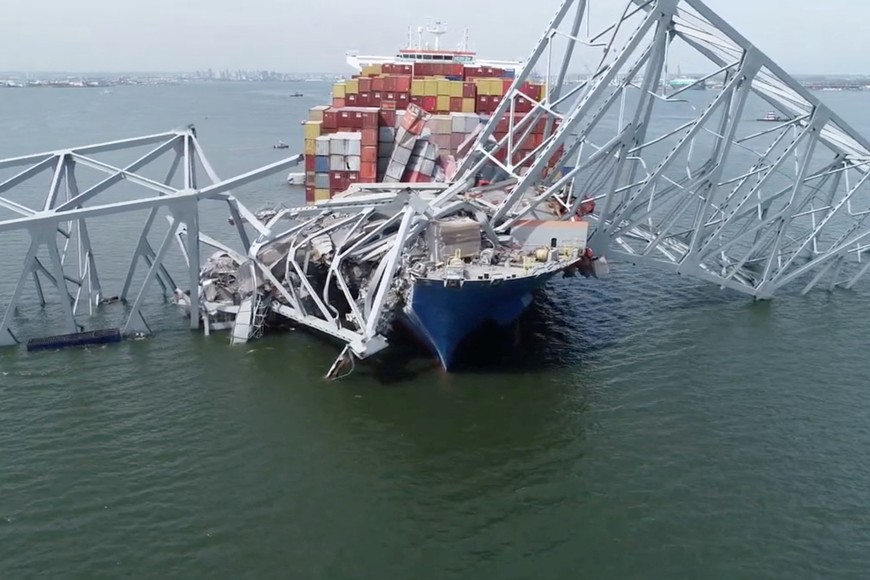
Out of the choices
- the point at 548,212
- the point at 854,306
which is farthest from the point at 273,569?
the point at 854,306

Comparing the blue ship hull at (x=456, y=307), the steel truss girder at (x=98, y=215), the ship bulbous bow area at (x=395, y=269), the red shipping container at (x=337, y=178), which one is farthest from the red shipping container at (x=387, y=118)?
the blue ship hull at (x=456, y=307)

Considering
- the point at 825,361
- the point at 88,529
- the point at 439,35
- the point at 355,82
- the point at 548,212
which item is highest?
the point at 439,35

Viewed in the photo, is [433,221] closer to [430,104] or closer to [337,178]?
[337,178]

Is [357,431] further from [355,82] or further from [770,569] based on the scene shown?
[355,82]

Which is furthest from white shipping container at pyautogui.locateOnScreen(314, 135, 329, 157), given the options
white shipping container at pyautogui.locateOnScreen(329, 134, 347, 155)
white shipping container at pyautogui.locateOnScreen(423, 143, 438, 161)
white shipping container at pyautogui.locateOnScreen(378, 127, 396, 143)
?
white shipping container at pyautogui.locateOnScreen(423, 143, 438, 161)

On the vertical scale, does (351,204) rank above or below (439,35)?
below

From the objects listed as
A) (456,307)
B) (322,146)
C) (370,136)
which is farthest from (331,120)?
(456,307)
